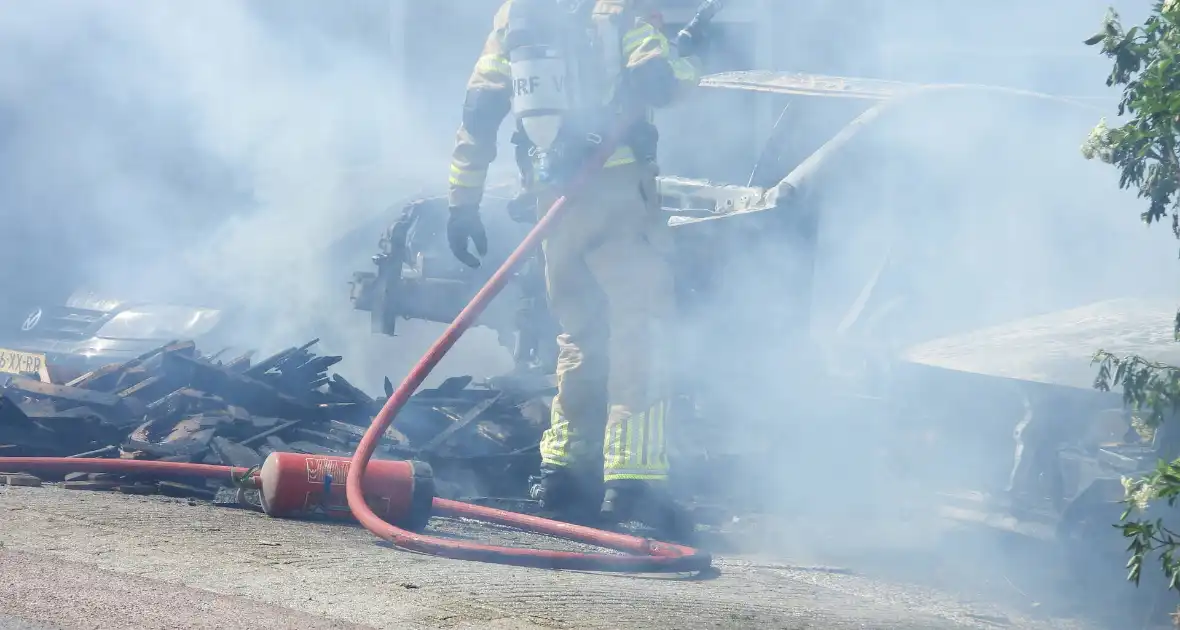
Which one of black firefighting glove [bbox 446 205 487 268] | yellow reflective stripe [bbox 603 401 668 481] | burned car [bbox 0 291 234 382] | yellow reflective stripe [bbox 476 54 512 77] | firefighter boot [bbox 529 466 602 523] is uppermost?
yellow reflective stripe [bbox 476 54 512 77]

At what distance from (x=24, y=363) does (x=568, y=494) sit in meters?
3.52

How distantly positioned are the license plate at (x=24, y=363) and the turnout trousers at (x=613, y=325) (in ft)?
9.38

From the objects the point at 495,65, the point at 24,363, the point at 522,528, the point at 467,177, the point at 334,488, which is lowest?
the point at 522,528

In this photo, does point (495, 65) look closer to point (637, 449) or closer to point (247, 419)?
point (637, 449)

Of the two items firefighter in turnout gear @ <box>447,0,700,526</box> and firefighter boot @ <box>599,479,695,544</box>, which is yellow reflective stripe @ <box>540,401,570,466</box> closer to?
firefighter in turnout gear @ <box>447,0,700,526</box>

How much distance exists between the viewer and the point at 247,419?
218 inches

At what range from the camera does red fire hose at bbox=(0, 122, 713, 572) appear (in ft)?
13.1

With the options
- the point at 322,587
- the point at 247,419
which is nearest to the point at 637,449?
the point at 322,587

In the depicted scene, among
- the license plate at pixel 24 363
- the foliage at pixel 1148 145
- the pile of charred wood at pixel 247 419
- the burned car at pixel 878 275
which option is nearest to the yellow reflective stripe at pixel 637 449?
the pile of charred wood at pixel 247 419

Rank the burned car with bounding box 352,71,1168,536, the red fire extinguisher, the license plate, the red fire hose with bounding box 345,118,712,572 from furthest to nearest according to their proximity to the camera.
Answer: the license plate < the burned car with bounding box 352,71,1168,536 < the red fire extinguisher < the red fire hose with bounding box 345,118,712,572

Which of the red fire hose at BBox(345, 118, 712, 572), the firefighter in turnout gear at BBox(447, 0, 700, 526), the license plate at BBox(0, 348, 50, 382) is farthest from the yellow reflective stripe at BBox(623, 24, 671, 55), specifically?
the license plate at BBox(0, 348, 50, 382)

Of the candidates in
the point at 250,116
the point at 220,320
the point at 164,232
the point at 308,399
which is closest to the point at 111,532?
the point at 308,399

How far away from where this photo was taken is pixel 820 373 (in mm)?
5922

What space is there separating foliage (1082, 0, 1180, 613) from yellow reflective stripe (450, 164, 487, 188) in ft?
8.38
